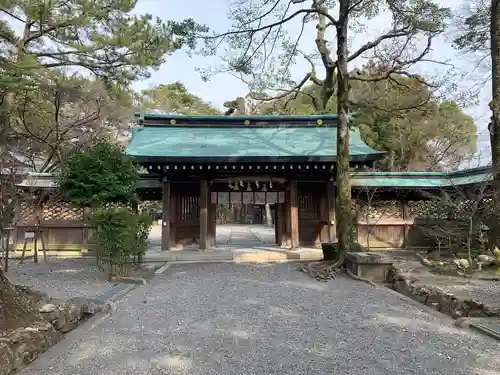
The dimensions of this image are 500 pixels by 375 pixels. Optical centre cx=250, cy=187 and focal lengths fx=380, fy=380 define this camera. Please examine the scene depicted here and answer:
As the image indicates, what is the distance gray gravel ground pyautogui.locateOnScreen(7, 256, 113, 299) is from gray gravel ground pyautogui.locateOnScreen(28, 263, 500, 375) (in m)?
1.10

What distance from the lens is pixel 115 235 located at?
808 centimetres

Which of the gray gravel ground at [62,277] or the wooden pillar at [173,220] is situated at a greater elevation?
the wooden pillar at [173,220]

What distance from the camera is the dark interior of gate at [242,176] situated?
39.6ft

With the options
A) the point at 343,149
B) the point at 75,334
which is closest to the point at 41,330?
the point at 75,334

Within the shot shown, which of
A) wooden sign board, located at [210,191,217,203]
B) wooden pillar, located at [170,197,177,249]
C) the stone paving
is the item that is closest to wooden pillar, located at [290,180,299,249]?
the stone paving

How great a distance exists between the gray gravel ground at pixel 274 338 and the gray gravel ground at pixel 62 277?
1.10 meters

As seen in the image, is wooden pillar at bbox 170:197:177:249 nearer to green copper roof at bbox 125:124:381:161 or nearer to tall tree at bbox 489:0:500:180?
green copper roof at bbox 125:124:381:161

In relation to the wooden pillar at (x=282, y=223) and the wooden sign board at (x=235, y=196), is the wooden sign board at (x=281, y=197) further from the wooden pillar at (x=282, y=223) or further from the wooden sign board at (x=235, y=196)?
the wooden sign board at (x=235, y=196)

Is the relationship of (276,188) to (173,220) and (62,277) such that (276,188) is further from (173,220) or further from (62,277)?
(62,277)

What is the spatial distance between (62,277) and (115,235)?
A: 1917mm

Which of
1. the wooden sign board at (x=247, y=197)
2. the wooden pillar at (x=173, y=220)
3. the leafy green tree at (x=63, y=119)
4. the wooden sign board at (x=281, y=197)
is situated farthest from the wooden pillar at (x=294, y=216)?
the leafy green tree at (x=63, y=119)

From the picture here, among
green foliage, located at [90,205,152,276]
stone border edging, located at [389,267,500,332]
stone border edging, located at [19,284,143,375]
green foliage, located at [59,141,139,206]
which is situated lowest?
stone border edging, located at [389,267,500,332]

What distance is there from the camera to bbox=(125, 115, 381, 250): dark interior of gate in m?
12.1

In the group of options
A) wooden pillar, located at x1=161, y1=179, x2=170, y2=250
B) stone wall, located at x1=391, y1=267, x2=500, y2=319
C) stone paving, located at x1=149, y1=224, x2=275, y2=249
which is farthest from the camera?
stone paving, located at x1=149, y1=224, x2=275, y2=249
